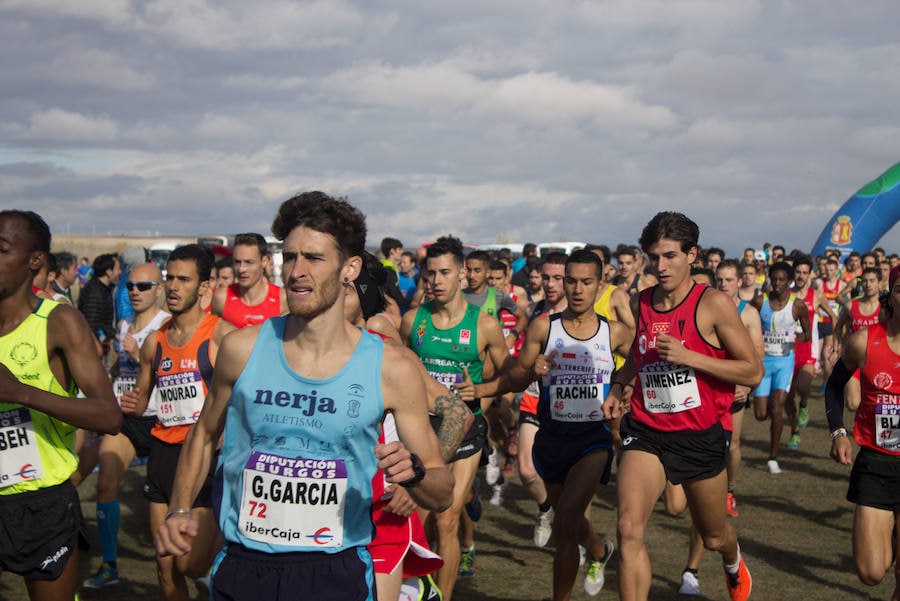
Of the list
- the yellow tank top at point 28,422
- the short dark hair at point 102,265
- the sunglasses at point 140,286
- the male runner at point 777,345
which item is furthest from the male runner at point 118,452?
the male runner at point 777,345

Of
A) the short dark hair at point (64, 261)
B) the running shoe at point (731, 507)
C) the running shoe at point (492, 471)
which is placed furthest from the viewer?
the short dark hair at point (64, 261)

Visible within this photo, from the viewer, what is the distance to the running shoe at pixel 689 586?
6.79 meters

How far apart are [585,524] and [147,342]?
3160 millimetres

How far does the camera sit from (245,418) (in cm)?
322

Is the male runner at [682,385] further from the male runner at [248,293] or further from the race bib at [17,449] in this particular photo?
the male runner at [248,293]

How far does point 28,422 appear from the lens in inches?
169

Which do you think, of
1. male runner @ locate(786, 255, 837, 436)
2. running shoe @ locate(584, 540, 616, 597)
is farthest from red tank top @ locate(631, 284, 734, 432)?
male runner @ locate(786, 255, 837, 436)

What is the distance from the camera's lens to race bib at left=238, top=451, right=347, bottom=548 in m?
3.17

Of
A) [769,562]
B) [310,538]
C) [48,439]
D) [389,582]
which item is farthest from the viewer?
[769,562]

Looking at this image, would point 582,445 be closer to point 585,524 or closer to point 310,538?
point 585,524

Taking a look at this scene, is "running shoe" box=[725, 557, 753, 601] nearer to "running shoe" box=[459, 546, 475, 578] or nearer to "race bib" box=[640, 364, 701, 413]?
"race bib" box=[640, 364, 701, 413]

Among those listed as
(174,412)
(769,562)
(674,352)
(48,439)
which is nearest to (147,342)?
(174,412)

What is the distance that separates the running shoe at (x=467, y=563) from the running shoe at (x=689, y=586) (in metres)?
1.59

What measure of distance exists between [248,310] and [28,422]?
13.2 ft
